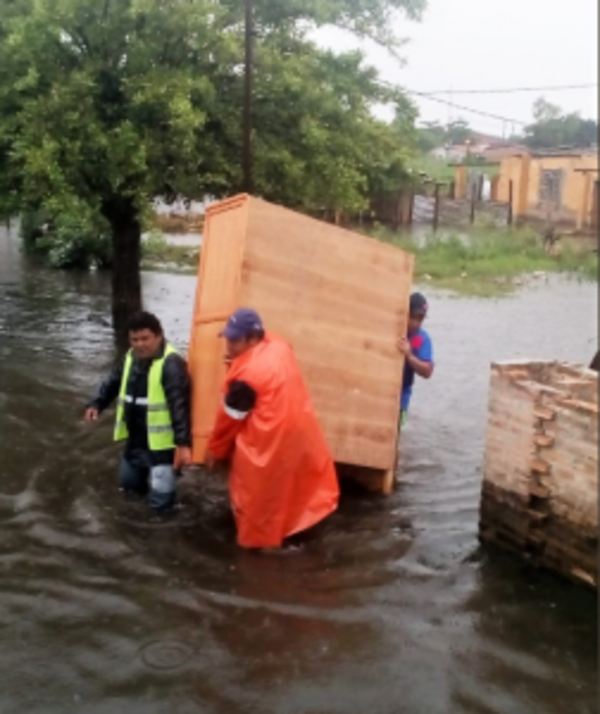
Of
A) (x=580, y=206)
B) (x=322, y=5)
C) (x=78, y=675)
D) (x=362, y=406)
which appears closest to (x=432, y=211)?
(x=580, y=206)

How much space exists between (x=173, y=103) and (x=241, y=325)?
5596 millimetres

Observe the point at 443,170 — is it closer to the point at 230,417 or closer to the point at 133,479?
the point at 133,479

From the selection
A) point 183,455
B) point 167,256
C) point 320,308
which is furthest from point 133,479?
point 167,256

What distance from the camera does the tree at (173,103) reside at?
1041 centimetres

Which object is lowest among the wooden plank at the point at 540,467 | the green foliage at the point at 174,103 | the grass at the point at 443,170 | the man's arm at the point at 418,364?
the wooden plank at the point at 540,467

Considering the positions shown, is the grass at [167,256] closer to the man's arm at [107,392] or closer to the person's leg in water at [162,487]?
the man's arm at [107,392]

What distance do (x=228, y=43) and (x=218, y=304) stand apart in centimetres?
579

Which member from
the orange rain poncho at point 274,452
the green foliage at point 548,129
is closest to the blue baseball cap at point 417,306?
the orange rain poncho at point 274,452

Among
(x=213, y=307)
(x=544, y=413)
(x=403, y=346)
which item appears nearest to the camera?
(x=544, y=413)

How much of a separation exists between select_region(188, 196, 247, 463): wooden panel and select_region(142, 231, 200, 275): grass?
16364mm

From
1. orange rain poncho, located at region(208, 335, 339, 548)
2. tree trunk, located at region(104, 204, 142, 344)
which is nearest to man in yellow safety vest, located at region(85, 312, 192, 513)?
orange rain poncho, located at region(208, 335, 339, 548)

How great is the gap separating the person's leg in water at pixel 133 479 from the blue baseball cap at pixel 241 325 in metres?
1.51

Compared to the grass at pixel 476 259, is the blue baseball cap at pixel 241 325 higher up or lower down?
lower down

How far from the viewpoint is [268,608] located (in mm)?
4973
